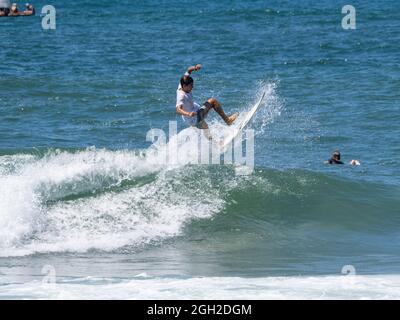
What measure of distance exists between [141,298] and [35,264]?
9.35ft

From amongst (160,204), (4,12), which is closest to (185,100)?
(160,204)

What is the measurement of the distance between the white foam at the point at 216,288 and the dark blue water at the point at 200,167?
66 cm

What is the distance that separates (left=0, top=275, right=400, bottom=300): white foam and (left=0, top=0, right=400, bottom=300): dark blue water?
662 millimetres

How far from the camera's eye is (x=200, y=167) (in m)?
18.1

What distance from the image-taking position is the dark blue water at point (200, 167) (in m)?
14.5

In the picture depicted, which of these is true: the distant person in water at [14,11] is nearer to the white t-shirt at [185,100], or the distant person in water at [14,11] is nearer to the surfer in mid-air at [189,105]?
the surfer in mid-air at [189,105]

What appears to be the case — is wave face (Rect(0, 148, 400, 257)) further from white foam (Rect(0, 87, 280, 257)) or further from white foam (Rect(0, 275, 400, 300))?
white foam (Rect(0, 275, 400, 300))

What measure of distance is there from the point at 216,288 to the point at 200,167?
21.4 ft

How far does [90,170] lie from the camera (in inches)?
698

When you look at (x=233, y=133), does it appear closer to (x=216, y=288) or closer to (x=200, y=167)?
(x=200, y=167)

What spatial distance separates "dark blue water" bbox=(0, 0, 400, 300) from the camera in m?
14.5

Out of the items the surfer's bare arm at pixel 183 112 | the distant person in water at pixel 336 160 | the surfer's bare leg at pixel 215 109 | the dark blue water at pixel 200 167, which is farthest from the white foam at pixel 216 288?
the distant person in water at pixel 336 160

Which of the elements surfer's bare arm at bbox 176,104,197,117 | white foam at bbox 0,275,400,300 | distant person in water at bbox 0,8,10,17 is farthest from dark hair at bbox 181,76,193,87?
distant person in water at bbox 0,8,10,17

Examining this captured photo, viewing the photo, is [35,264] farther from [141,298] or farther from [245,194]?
[245,194]
